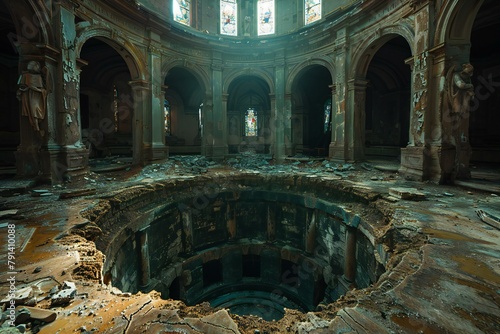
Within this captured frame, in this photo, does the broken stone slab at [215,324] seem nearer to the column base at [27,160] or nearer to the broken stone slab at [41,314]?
the broken stone slab at [41,314]

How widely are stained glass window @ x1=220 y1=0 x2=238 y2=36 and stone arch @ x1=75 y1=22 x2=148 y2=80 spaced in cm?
565

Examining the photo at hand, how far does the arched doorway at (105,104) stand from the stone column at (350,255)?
11025 mm

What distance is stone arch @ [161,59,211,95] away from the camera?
11448 mm

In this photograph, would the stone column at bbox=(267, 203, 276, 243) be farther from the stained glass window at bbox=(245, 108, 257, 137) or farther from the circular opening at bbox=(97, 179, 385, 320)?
the stained glass window at bbox=(245, 108, 257, 137)

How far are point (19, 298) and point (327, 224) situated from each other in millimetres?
6418

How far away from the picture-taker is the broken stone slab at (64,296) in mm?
1978

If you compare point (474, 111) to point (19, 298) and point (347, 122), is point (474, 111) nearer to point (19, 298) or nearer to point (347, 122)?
point (347, 122)

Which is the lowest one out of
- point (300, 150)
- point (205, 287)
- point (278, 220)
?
point (205, 287)

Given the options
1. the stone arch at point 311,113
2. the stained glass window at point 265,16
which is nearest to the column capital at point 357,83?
the stone arch at point 311,113

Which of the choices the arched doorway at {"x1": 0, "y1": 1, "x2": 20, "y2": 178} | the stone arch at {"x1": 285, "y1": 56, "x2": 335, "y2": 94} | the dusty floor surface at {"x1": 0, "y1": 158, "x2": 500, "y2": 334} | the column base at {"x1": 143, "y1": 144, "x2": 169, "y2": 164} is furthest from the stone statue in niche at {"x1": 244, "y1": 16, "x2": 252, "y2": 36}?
the dusty floor surface at {"x1": 0, "y1": 158, "x2": 500, "y2": 334}

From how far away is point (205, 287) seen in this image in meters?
8.30

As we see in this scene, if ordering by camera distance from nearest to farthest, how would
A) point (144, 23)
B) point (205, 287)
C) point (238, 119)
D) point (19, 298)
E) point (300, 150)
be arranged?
point (19, 298), point (205, 287), point (144, 23), point (300, 150), point (238, 119)

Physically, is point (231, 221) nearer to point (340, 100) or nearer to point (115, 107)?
point (340, 100)

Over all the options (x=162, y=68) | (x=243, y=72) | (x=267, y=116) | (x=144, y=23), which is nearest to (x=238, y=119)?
(x=267, y=116)
